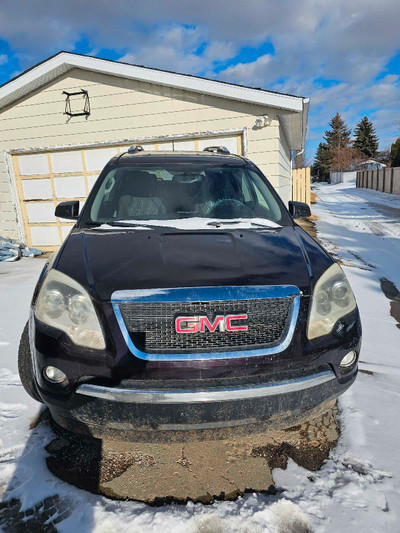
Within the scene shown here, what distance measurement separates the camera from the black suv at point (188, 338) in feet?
5.03

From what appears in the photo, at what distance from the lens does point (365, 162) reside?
62.6 meters

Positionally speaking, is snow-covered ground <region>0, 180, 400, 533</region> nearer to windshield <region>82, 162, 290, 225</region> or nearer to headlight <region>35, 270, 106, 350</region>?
headlight <region>35, 270, 106, 350</region>

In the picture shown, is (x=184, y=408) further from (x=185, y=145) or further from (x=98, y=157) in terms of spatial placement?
(x=98, y=157)

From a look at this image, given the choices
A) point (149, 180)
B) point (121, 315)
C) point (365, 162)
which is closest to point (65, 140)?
point (149, 180)

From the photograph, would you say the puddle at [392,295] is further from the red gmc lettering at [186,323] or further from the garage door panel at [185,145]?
the garage door panel at [185,145]

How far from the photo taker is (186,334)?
1591 mm

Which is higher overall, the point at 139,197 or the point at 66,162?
the point at 66,162

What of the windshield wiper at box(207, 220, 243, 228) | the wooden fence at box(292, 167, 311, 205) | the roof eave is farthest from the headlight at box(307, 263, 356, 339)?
the wooden fence at box(292, 167, 311, 205)

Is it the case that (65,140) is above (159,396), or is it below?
above

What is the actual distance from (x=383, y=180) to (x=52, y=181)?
96.5ft

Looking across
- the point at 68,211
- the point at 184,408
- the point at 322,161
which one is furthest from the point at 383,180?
the point at 322,161

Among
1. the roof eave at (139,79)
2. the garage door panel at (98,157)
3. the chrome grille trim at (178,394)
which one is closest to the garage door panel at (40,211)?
the garage door panel at (98,157)

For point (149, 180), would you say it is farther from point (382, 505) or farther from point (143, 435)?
point (382, 505)

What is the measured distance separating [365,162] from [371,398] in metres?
69.4
